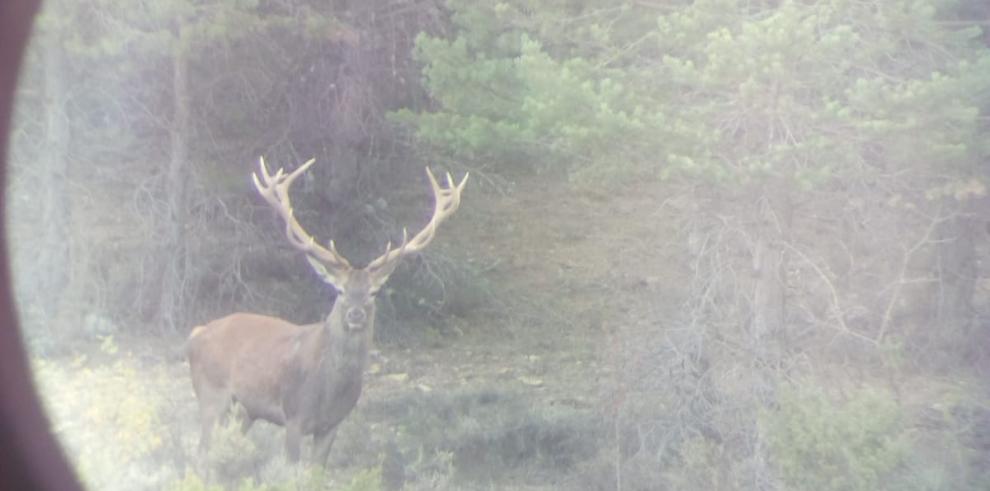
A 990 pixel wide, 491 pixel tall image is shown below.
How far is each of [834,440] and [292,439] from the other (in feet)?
12.8

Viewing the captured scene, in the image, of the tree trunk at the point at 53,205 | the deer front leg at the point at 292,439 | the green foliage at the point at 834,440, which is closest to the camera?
the green foliage at the point at 834,440

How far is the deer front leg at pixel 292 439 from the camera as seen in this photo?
10242mm

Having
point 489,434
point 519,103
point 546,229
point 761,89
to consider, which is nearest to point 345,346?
point 489,434

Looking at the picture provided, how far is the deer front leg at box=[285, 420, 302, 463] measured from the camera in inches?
403

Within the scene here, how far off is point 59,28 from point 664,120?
20.2ft

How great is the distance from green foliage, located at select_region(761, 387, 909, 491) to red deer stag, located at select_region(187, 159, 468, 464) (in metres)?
3.05

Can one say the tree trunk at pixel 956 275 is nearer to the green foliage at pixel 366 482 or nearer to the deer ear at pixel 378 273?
the deer ear at pixel 378 273

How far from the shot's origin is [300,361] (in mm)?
10562

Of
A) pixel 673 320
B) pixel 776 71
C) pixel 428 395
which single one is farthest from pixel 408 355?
pixel 776 71

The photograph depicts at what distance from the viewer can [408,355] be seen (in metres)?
15.8

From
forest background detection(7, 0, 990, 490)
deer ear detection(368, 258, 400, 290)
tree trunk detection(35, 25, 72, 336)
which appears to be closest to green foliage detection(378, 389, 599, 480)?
forest background detection(7, 0, 990, 490)

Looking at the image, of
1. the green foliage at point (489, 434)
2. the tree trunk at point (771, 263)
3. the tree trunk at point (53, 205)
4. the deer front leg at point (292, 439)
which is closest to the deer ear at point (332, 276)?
the deer front leg at point (292, 439)

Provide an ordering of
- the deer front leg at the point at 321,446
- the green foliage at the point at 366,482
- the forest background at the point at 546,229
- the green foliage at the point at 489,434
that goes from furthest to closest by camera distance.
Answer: the green foliage at the point at 489,434, the forest background at the point at 546,229, the deer front leg at the point at 321,446, the green foliage at the point at 366,482

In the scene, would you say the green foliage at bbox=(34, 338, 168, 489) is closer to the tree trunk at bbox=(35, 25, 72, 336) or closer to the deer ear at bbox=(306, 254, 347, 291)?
the tree trunk at bbox=(35, 25, 72, 336)
